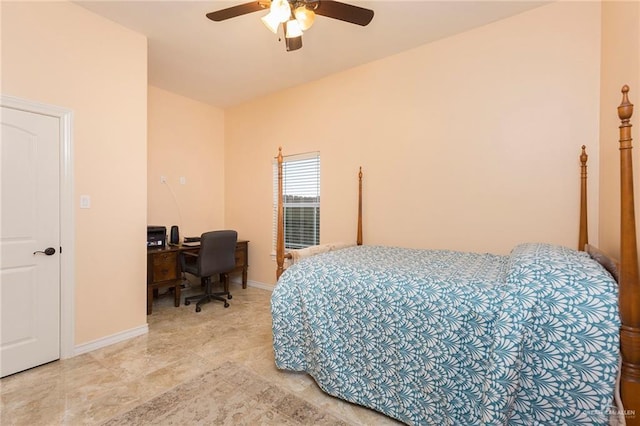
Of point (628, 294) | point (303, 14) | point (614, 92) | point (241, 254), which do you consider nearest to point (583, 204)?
point (614, 92)

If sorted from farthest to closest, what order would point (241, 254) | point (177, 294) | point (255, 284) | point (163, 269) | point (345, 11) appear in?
point (255, 284) → point (241, 254) → point (177, 294) → point (163, 269) → point (345, 11)

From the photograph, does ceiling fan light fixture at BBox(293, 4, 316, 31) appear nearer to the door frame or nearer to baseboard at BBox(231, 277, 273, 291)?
the door frame

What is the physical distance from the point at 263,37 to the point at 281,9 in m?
1.20

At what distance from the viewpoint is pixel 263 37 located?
2.80m

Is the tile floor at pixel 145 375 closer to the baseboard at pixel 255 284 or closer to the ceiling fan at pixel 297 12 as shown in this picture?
the baseboard at pixel 255 284

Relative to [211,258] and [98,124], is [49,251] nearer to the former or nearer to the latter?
[98,124]

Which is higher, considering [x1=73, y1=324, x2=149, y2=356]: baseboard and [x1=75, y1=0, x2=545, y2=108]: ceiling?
[x1=75, y1=0, x2=545, y2=108]: ceiling

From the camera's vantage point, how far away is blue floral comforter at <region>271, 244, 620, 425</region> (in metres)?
1.18

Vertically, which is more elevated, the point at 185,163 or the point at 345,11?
the point at 345,11

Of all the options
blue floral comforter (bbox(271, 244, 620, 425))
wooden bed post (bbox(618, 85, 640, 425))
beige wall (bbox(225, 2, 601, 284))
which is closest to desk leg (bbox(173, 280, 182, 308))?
beige wall (bbox(225, 2, 601, 284))

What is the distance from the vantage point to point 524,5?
2.35 metres

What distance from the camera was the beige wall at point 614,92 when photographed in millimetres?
1540

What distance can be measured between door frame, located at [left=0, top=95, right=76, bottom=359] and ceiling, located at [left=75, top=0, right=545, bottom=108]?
1.10 metres

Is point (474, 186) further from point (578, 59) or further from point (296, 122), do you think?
point (296, 122)
